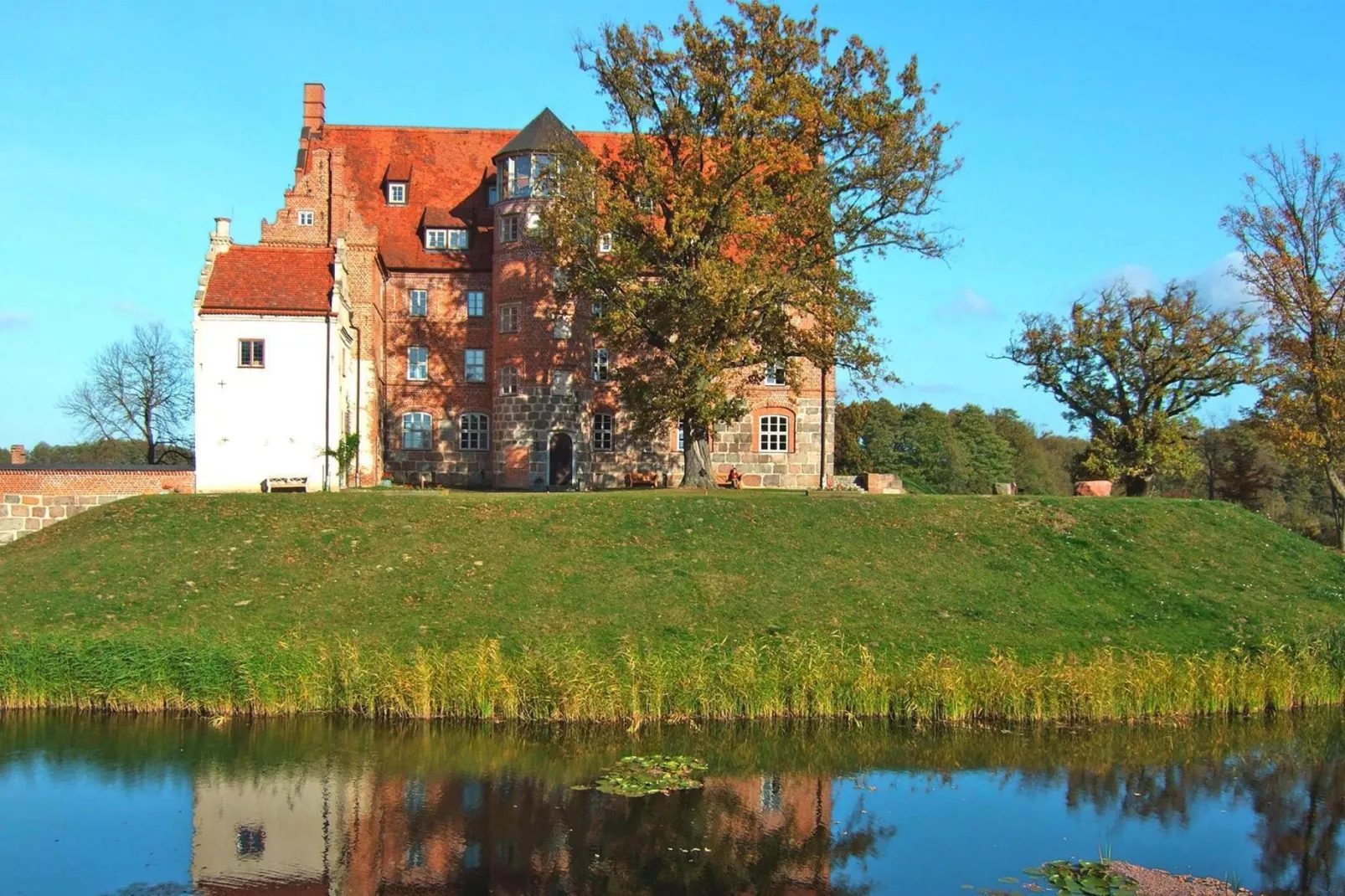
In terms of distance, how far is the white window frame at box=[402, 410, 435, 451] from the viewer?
43.7 metres

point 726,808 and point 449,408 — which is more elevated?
point 449,408

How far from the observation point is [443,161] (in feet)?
151

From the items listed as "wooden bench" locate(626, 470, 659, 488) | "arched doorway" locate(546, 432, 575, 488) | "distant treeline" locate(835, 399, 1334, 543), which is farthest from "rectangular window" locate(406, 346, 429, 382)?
"distant treeline" locate(835, 399, 1334, 543)

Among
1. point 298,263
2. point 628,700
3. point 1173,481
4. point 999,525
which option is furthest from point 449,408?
point 1173,481

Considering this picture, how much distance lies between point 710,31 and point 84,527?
20.4m

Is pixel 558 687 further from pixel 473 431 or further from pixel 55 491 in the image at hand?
pixel 473 431

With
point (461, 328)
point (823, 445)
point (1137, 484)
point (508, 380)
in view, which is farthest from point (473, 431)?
point (1137, 484)

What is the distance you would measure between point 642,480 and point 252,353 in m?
14.3

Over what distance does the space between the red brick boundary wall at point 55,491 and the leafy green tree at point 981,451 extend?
52894 millimetres

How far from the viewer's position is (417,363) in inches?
1738

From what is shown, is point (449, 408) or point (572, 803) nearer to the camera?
point (572, 803)

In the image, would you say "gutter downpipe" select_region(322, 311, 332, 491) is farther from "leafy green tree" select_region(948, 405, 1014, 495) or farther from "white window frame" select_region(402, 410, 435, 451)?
"leafy green tree" select_region(948, 405, 1014, 495)

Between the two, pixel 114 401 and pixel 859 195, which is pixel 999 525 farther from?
pixel 114 401

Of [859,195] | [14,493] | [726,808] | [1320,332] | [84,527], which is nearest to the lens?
[726,808]
